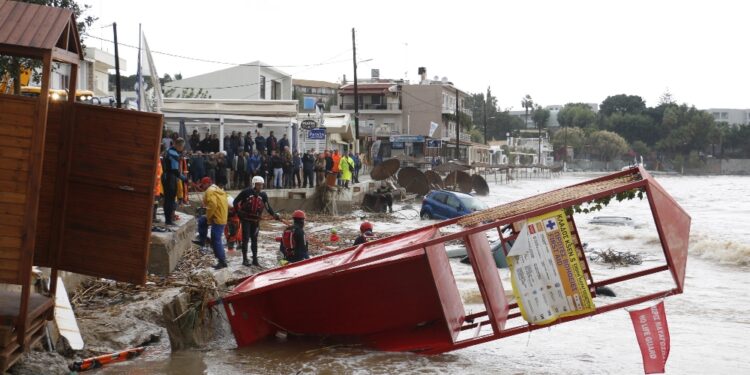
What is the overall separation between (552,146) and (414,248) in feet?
509

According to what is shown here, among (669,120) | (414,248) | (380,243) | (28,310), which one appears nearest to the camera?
(28,310)

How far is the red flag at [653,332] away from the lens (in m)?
8.27

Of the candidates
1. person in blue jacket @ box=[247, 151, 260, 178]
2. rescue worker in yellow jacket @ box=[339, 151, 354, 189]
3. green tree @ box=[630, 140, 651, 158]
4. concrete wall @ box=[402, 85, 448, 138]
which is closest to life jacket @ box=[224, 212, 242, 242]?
person in blue jacket @ box=[247, 151, 260, 178]

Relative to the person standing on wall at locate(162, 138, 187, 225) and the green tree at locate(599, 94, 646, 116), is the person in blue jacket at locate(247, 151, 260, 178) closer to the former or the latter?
the person standing on wall at locate(162, 138, 187, 225)

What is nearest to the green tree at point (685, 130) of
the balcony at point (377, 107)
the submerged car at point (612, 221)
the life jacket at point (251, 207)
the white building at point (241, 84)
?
the balcony at point (377, 107)

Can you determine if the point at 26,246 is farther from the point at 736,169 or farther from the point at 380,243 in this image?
the point at 736,169

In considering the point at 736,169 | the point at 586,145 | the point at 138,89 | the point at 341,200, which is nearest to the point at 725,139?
the point at 736,169

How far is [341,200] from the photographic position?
31.6 metres

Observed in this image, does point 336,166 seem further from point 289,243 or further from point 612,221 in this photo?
point 289,243

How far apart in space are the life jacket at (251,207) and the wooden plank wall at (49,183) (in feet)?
23.0

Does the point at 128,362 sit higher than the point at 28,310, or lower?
lower

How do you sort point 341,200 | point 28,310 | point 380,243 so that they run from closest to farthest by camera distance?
point 28,310 → point 380,243 → point 341,200

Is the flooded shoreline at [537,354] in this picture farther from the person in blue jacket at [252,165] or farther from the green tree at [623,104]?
the green tree at [623,104]

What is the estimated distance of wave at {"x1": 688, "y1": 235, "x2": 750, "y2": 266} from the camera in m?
24.2
